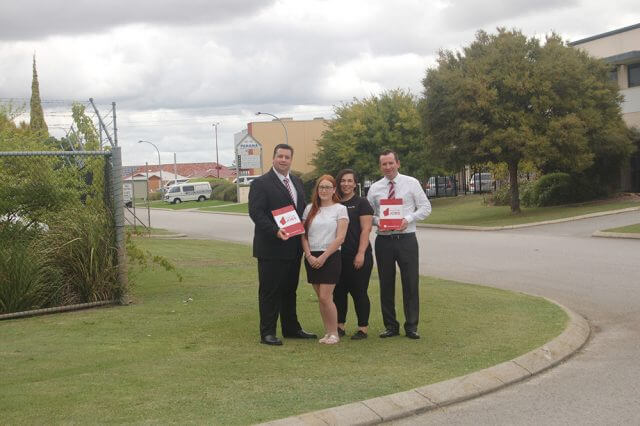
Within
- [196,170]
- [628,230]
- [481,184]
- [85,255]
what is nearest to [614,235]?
[628,230]

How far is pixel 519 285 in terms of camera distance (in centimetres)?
1273

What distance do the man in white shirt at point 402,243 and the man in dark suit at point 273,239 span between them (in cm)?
85

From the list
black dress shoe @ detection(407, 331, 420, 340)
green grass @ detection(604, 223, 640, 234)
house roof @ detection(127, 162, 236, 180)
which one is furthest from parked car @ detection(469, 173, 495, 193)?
house roof @ detection(127, 162, 236, 180)

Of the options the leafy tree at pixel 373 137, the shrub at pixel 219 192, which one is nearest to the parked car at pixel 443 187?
the leafy tree at pixel 373 137

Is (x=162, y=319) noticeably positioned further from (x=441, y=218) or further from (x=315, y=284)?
(x=441, y=218)

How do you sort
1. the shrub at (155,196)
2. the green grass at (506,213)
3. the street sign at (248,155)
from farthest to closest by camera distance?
1. the shrub at (155,196)
2. the street sign at (248,155)
3. the green grass at (506,213)

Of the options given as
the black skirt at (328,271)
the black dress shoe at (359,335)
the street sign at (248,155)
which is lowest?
the black dress shoe at (359,335)

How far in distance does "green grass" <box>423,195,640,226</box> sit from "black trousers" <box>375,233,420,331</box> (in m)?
19.5

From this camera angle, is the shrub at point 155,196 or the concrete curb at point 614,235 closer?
the concrete curb at point 614,235

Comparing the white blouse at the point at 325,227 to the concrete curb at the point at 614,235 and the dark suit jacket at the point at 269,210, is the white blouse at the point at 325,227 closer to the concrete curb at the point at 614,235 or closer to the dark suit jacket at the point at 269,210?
the dark suit jacket at the point at 269,210

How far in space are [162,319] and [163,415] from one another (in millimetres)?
3902

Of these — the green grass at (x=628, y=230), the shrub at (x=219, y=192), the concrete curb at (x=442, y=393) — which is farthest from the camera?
the shrub at (x=219, y=192)

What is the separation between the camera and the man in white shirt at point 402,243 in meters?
7.86

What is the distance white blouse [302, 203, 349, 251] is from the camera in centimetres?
752
